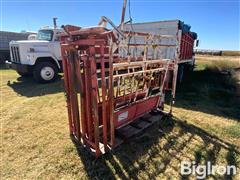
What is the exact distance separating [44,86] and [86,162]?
4892 mm

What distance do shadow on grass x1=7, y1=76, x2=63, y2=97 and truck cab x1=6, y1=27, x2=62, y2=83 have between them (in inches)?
13.8

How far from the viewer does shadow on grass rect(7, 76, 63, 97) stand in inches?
230

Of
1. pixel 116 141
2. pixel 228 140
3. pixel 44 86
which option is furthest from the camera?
pixel 44 86

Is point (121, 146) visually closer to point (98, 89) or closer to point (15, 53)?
point (98, 89)

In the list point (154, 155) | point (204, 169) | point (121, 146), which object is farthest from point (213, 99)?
point (121, 146)

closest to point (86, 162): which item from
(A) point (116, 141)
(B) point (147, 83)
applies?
(A) point (116, 141)

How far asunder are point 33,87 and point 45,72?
0.79 metres

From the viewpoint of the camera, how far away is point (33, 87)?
6500mm

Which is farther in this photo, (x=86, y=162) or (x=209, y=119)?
(x=209, y=119)

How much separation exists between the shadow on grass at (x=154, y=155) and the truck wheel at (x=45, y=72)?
485 centimetres

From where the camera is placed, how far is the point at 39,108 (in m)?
4.46

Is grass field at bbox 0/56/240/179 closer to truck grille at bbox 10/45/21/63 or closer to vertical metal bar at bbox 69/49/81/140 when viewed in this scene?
vertical metal bar at bbox 69/49/81/140

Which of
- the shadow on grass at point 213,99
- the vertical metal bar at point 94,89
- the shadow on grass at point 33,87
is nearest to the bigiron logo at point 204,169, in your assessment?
the vertical metal bar at point 94,89

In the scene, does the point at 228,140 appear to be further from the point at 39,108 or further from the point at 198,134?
the point at 39,108
